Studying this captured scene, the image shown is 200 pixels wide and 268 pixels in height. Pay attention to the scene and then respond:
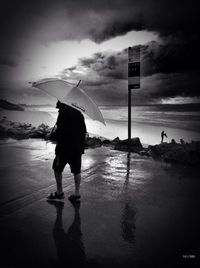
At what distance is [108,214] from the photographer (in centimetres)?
345

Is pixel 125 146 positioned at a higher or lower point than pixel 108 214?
higher

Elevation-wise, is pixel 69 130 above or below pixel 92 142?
above

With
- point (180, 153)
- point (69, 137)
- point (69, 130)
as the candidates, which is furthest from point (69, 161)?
point (180, 153)

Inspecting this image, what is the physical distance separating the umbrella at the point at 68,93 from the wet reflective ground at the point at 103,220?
1.67 metres

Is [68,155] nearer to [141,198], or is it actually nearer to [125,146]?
[141,198]

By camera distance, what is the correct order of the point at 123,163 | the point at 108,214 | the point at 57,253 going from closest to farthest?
the point at 57,253 → the point at 108,214 → the point at 123,163

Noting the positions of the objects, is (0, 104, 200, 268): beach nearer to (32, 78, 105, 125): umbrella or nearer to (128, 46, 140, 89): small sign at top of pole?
(32, 78, 105, 125): umbrella

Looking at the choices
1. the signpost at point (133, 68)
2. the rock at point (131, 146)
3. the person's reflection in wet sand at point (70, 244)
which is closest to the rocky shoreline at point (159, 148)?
the rock at point (131, 146)

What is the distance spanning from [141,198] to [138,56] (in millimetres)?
6318

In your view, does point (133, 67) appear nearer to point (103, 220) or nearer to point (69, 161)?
point (69, 161)

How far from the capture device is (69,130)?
3.68 metres

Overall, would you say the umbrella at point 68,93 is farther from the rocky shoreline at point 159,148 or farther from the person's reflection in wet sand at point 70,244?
the person's reflection in wet sand at point 70,244

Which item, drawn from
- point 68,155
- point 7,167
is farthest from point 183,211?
point 7,167

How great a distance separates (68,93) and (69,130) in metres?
0.61
